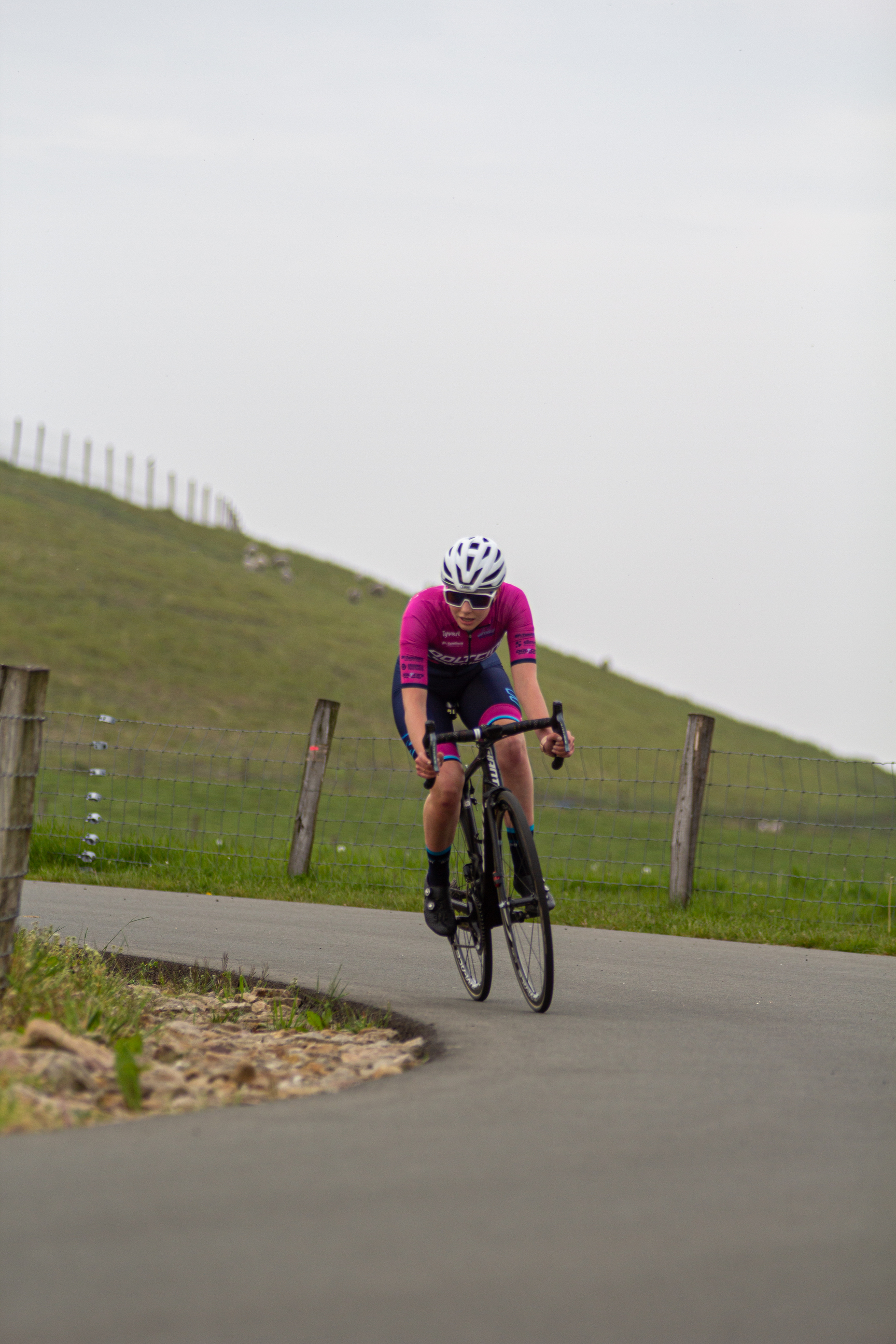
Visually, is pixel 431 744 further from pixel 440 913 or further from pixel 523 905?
pixel 440 913

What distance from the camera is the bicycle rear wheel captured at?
21.3ft

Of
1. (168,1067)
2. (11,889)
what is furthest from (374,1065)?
(11,889)

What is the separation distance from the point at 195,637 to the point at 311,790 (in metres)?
48.4

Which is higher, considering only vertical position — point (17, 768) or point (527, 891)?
point (17, 768)

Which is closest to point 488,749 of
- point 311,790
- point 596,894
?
point 596,894

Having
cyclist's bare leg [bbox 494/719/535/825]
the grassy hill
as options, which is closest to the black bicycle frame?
cyclist's bare leg [bbox 494/719/535/825]

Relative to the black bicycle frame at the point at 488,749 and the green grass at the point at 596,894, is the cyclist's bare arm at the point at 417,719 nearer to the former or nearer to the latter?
the black bicycle frame at the point at 488,749

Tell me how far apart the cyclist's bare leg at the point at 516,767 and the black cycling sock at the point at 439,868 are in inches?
19.1

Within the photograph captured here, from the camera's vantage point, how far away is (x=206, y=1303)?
2.67m

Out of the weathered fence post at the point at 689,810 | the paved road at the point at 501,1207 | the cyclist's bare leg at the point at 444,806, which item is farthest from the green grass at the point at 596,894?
the paved road at the point at 501,1207

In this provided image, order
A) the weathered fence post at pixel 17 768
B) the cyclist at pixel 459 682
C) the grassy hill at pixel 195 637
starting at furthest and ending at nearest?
the grassy hill at pixel 195 637 → the cyclist at pixel 459 682 → the weathered fence post at pixel 17 768

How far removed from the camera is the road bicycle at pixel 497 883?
19.6 feet

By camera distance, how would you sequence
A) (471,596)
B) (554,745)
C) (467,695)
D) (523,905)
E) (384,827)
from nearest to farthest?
1. (523,905)
2. (554,745)
3. (471,596)
4. (467,695)
5. (384,827)

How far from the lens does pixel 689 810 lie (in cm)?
1092
